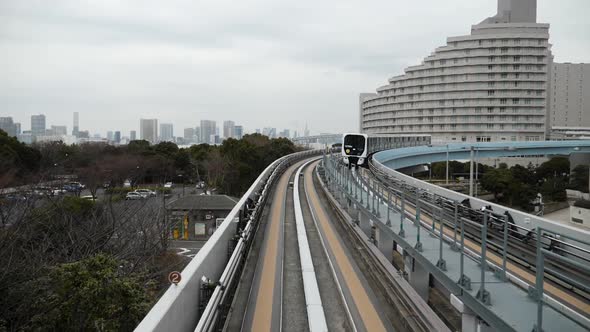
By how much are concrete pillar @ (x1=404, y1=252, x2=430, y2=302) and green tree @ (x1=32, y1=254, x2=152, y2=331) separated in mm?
4552

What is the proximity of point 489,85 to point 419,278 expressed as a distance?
83.8m

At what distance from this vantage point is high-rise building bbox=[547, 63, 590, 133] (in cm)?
11400

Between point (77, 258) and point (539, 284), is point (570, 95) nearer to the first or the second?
point (77, 258)

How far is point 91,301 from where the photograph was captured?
25.0 feet

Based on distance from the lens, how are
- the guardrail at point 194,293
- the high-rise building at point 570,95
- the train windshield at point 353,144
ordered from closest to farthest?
1. the guardrail at point 194,293
2. the train windshield at point 353,144
3. the high-rise building at point 570,95

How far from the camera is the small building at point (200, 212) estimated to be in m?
26.1

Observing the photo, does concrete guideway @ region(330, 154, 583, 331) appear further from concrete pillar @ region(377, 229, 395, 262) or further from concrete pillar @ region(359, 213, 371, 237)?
concrete pillar @ region(359, 213, 371, 237)

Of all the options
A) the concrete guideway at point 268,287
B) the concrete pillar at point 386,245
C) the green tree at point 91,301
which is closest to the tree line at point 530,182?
the concrete guideway at point 268,287

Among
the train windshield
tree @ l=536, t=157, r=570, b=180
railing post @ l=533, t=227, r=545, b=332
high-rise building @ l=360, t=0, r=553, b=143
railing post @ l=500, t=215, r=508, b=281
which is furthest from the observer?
high-rise building @ l=360, t=0, r=553, b=143

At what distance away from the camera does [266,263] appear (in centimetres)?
888

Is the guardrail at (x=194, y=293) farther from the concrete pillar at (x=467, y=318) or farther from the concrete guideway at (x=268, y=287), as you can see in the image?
the concrete pillar at (x=467, y=318)

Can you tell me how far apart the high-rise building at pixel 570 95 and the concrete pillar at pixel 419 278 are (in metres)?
125

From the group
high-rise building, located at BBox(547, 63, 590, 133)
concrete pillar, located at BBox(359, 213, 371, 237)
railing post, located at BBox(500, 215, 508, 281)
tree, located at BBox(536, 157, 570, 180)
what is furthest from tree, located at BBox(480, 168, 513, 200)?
high-rise building, located at BBox(547, 63, 590, 133)

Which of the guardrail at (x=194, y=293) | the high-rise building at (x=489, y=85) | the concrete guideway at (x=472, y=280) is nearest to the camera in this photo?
the concrete guideway at (x=472, y=280)
